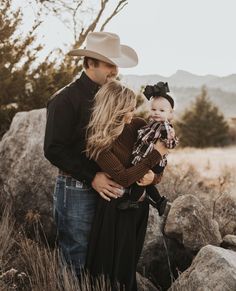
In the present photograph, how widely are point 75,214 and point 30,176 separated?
165 cm

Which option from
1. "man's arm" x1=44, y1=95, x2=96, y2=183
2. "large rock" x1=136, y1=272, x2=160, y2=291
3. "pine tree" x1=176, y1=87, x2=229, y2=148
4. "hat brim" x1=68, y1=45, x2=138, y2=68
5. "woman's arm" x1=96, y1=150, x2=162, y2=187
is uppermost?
"pine tree" x1=176, y1=87, x2=229, y2=148

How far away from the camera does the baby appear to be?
2986 millimetres

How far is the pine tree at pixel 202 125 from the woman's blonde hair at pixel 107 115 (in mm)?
18858

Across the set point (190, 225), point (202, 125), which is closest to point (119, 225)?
point (190, 225)

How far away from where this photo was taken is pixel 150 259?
4242 mm

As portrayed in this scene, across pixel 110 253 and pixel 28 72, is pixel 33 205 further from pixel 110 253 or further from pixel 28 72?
pixel 28 72

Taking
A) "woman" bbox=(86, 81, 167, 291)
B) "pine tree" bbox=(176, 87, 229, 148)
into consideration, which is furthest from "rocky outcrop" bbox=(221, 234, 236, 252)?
"pine tree" bbox=(176, 87, 229, 148)

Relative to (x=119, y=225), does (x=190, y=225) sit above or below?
below

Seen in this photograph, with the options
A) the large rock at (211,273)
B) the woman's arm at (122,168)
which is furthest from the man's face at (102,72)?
the large rock at (211,273)

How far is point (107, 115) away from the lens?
2.86m

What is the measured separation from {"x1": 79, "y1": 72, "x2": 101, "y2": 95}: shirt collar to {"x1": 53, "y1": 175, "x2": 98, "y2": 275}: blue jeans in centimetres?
58

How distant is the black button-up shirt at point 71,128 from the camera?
286cm

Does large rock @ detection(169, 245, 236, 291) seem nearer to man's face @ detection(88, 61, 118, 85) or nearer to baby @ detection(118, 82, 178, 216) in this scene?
baby @ detection(118, 82, 178, 216)

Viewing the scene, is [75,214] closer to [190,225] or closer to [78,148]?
[78,148]
